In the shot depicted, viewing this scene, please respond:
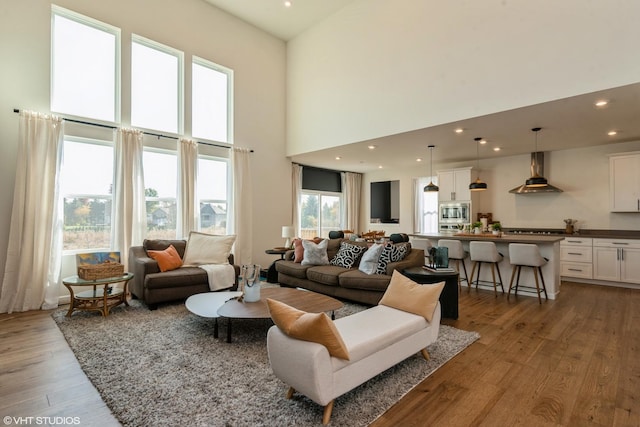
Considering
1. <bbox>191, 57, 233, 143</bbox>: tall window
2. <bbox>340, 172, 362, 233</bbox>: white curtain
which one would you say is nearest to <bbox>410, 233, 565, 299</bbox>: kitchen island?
<bbox>340, 172, 362, 233</bbox>: white curtain

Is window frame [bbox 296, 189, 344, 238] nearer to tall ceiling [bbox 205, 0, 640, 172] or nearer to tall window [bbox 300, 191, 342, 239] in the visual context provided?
tall window [bbox 300, 191, 342, 239]

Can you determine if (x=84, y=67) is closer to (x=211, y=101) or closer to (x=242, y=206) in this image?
(x=211, y=101)

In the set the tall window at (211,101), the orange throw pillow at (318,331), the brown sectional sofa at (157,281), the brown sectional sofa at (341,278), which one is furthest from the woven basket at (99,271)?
the orange throw pillow at (318,331)

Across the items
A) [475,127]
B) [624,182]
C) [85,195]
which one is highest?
[475,127]

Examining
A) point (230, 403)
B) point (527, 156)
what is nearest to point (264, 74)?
point (527, 156)

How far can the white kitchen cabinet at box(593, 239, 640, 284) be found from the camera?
556cm

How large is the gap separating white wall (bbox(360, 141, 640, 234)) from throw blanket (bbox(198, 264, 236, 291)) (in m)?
6.10

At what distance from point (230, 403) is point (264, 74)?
23.1 feet

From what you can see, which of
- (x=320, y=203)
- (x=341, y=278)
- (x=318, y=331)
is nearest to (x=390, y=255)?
(x=341, y=278)

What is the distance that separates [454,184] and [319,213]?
12.6ft

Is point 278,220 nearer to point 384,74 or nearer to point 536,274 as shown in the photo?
point 384,74

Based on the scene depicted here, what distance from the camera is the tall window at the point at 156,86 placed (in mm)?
5570

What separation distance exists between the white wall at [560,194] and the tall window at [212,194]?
19.8ft

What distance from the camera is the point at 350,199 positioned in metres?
10.2
